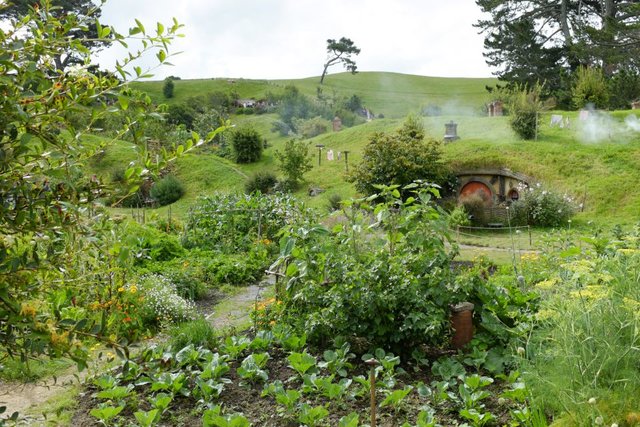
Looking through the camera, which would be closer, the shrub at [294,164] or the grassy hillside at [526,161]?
the grassy hillside at [526,161]

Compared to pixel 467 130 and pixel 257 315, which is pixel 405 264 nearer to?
pixel 257 315

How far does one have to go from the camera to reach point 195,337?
575cm

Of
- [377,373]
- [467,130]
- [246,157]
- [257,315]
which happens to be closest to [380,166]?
[467,130]

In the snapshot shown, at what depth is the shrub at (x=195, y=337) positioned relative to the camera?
5715mm

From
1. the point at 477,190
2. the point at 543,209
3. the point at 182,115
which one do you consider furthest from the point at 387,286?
the point at 182,115

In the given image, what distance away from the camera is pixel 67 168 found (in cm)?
185

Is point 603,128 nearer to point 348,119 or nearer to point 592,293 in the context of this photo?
point 592,293

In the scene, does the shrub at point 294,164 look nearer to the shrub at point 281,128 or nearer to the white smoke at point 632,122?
the white smoke at point 632,122

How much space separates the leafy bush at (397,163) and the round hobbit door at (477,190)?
85cm

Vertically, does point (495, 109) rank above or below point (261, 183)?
above

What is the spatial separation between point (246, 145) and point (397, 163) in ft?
36.8

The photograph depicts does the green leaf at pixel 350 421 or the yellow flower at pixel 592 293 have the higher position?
the yellow flower at pixel 592 293

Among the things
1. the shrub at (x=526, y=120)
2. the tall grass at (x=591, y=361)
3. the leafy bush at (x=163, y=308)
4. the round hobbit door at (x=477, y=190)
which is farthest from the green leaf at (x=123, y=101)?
the shrub at (x=526, y=120)

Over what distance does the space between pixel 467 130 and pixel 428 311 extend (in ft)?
68.9
